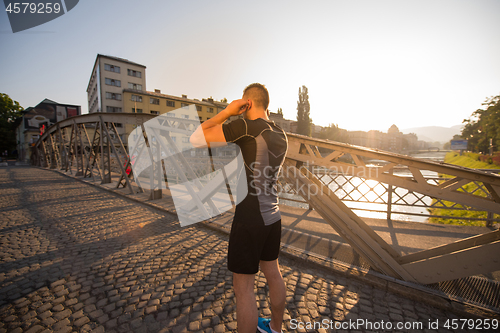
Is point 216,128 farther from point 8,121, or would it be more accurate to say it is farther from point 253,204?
point 8,121

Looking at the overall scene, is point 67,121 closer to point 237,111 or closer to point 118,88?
point 237,111

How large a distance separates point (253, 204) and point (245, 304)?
0.77 m

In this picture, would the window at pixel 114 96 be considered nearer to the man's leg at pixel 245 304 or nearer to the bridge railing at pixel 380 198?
the bridge railing at pixel 380 198

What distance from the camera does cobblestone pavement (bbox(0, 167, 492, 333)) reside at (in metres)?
2.29

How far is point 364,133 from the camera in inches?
5349

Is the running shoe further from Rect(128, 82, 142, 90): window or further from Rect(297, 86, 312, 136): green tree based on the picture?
Rect(128, 82, 142, 90): window

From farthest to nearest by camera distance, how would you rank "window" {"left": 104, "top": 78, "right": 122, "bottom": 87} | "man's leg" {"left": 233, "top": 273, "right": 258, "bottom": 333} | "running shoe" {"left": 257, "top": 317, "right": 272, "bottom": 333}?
"window" {"left": 104, "top": 78, "right": 122, "bottom": 87}
"running shoe" {"left": 257, "top": 317, "right": 272, "bottom": 333}
"man's leg" {"left": 233, "top": 273, "right": 258, "bottom": 333}

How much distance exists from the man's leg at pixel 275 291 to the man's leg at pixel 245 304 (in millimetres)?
225

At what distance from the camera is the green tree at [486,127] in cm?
3228

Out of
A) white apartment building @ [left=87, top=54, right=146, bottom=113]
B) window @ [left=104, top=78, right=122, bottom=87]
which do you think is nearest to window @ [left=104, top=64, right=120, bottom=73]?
white apartment building @ [left=87, top=54, right=146, bottom=113]

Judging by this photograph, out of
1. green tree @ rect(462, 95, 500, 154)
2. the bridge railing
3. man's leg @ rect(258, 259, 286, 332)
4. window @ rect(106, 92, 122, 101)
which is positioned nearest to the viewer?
man's leg @ rect(258, 259, 286, 332)

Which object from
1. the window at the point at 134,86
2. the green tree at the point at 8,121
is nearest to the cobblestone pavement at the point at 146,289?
the window at the point at 134,86

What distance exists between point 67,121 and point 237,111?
17708 mm

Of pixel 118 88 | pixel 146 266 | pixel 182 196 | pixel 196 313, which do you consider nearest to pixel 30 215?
pixel 182 196
